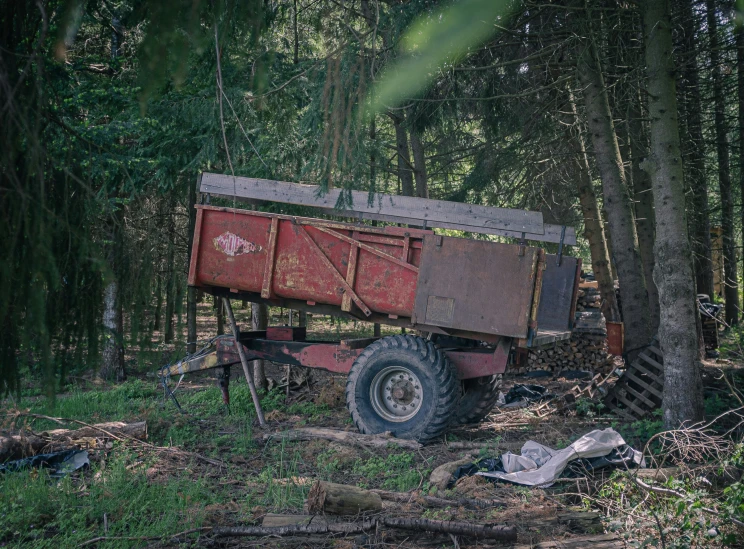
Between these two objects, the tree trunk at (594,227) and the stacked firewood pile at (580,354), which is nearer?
the tree trunk at (594,227)

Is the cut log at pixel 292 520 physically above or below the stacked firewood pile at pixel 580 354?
below

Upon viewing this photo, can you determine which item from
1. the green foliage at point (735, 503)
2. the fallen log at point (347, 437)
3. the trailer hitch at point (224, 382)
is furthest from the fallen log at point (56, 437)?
the green foliage at point (735, 503)

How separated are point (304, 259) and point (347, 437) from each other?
7.64 ft

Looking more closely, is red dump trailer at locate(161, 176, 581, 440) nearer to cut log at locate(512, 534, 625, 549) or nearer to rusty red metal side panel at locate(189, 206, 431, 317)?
rusty red metal side panel at locate(189, 206, 431, 317)

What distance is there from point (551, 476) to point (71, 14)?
5169 mm

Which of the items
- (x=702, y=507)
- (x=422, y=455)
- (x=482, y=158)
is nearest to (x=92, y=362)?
(x=702, y=507)

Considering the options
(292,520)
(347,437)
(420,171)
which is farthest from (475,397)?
(420,171)

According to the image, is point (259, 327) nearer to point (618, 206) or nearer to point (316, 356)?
point (316, 356)

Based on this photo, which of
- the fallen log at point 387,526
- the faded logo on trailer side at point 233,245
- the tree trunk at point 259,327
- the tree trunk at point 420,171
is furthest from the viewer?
the tree trunk at point 420,171

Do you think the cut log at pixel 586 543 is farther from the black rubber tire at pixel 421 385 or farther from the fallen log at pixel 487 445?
the black rubber tire at pixel 421 385

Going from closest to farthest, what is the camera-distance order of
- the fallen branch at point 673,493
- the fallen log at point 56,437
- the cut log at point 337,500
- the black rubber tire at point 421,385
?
the fallen branch at point 673,493, the cut log at point 337,500, the fallen log at point 56,437, the black rubber tire at point 421,385

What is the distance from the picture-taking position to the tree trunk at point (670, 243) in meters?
7.24

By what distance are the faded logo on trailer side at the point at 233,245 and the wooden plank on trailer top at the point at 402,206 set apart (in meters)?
0.58

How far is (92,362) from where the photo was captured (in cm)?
308
